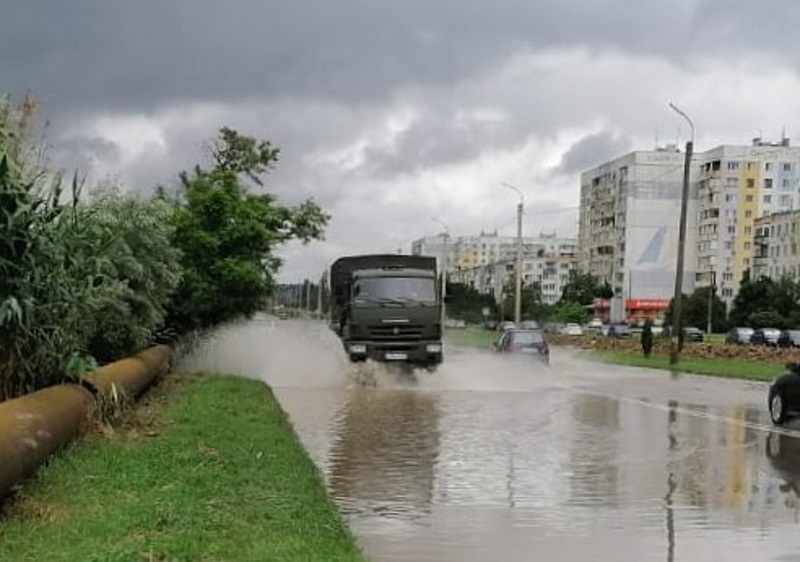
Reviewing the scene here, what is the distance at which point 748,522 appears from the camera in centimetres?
1016

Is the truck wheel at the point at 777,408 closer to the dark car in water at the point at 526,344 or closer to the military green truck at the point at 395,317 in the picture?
the military green truck at the point at 395,317

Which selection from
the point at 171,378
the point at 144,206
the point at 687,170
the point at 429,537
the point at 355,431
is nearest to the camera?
the point at 429,537

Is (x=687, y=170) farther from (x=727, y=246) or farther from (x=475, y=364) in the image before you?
(x=727, y=246)

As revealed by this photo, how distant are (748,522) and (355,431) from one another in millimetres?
8107

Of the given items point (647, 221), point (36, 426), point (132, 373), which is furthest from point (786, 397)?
point (647, 221)

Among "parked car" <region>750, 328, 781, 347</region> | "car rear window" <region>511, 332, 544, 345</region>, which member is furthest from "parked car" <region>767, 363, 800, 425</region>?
A: "parked car" <region>750, 328, 781, 347</region>

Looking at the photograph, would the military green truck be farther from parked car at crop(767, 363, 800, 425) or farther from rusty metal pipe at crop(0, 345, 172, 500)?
rusty metal pipe at crop(0, 345, 172, 500)

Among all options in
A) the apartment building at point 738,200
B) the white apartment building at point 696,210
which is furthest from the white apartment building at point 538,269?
the apartment building at point 738,200

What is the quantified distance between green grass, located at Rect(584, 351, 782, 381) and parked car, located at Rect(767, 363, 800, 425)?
15018 mm

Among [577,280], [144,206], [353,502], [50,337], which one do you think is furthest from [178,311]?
[577,280]

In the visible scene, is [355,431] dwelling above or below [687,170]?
below

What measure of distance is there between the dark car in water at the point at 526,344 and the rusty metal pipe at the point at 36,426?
26.9 metres

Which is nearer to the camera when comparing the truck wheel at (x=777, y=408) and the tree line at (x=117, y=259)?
the tree line at (x=117, y=259)

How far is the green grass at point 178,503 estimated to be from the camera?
729cm
